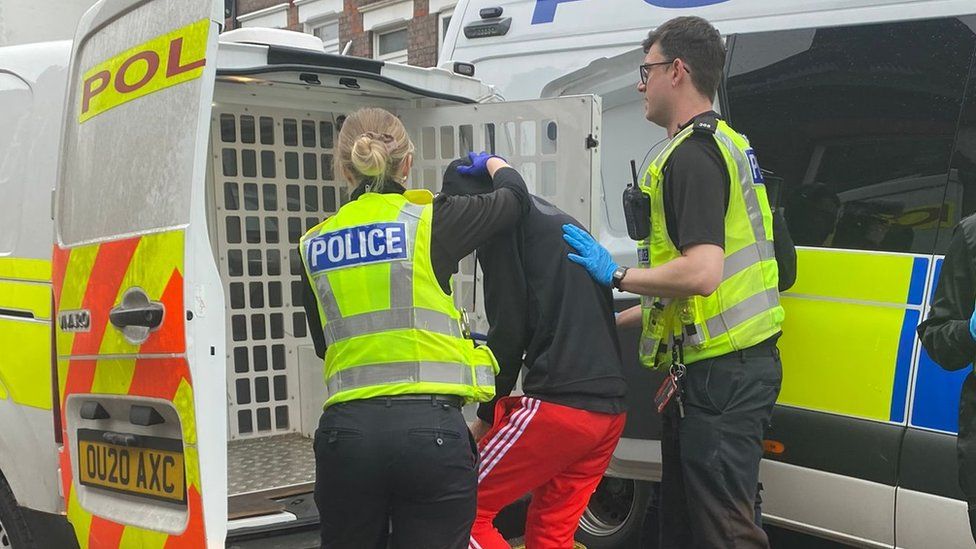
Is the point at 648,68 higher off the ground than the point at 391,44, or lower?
lower

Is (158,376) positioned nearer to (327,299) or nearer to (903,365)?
(327,299)

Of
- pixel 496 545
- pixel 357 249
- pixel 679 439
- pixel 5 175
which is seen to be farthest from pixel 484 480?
pixel 5 175

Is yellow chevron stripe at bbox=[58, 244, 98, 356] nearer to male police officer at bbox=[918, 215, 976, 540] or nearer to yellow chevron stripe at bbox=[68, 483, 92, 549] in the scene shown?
yellow chevron stripe at bbox=[68, 483, 92, 549]

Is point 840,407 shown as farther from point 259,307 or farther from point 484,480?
point 259,307

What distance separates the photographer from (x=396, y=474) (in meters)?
2.06

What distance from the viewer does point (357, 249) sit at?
7.04 feet

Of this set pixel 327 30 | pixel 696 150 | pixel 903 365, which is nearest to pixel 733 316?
pixel 696 150

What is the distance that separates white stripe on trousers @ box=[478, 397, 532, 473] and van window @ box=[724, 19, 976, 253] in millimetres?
1141

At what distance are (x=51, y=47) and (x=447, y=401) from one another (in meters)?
1.97

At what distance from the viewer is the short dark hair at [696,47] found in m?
2.49

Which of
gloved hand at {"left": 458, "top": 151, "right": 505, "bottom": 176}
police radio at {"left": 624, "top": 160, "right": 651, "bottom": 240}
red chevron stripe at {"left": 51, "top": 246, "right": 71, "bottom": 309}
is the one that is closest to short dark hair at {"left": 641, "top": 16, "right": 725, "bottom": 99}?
police radio at {"left": 624, "top": 160, "right": 651, "bottom": 240}

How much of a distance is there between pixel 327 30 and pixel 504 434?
12.8 m

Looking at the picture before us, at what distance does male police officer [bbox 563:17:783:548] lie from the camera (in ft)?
7.77

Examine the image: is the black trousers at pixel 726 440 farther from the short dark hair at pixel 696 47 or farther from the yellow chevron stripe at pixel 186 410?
the yellow chevron stripe at pixel 186 410
